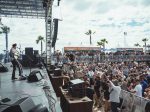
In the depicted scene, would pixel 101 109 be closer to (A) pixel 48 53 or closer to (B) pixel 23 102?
(A) pixel 48 53

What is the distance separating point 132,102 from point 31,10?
477 inches

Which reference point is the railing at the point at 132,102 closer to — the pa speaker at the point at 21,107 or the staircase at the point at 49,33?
the staircase at the point at 49,33

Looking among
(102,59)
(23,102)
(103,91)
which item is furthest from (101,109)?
(102,59)

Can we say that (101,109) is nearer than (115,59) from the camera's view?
Yes

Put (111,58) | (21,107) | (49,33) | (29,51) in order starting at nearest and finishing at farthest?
(21,107) < (29,51) < (49,33) < (111,58)

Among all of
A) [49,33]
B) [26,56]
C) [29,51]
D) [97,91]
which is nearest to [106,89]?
[97,91]

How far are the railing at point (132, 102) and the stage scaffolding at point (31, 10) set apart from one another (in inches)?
280

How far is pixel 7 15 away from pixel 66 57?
728 cm

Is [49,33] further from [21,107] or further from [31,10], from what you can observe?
[21,107]

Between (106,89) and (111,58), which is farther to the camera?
(111,58)

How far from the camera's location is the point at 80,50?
40.3 meters

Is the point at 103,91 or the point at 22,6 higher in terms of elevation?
the point at 22,6

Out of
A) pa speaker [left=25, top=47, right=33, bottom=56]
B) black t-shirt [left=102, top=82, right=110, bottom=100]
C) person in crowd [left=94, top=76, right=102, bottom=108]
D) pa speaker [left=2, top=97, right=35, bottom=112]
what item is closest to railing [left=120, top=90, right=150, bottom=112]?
black t-shirt [left=102, top=82, right=110, bottom=100]

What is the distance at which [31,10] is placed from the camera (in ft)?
69.4
